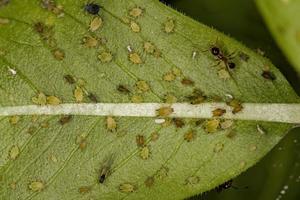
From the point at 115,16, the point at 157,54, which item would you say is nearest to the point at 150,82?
the point at 157,54

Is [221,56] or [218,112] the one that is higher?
[221,56]

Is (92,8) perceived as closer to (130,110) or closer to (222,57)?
(130,110)

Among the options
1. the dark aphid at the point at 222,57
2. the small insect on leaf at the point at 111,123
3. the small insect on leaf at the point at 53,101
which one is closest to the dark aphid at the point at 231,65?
the dark aphid at the point at 222,57

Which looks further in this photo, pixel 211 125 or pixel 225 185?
pixel 225 185

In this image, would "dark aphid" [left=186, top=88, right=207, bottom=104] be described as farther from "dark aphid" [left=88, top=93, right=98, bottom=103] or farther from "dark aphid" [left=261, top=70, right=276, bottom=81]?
"dark aphid" [left=88, top=93, right=98, bottom=103]

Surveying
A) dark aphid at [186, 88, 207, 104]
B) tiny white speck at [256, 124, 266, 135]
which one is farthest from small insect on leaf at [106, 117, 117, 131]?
tiny white speck at [256, 124, 266, 135]

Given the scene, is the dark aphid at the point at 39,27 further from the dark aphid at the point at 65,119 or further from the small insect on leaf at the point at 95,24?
the dark aphid at the point at 65,119

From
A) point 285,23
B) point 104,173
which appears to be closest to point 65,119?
point 104,173
